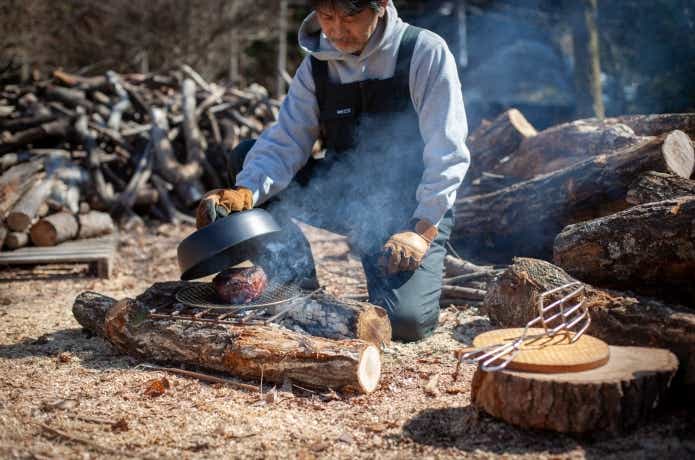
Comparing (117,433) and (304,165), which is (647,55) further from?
(117,433)

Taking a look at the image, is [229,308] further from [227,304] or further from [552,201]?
[552,201]

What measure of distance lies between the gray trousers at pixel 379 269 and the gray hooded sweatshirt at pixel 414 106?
0.26 meters

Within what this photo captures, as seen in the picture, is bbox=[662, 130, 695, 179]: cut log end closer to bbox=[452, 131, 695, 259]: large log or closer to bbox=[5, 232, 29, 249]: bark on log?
bbox=[452, 131, 695, 259]: large log

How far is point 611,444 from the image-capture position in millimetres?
2090

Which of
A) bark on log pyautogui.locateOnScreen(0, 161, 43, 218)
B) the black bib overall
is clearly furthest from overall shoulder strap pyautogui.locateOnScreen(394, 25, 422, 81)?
bark on log pyautogui.locateOnScreen(0, 161, 43, 218)

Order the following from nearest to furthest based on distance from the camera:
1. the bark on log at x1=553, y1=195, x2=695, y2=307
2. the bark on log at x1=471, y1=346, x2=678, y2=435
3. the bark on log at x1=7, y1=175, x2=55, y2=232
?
the bark on log at x1=471, y1=346, x2=678, y2=435 < the bark on log at x1=553, y1=195, x2=695, y2=307 < the bark on log at x1=7, y1=175, x2=55, y2=232

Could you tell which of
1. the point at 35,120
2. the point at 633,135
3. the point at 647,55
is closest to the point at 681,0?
the point at 647,55

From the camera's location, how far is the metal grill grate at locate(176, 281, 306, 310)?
2.91 meters

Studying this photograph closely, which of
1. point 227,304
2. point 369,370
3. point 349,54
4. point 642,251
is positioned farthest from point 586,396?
point 349,54

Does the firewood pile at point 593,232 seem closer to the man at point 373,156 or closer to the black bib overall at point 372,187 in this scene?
the black bib overall at point 372,187

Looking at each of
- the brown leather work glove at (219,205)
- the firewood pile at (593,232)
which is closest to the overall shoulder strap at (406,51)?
the brown leather work glove at (219,205)

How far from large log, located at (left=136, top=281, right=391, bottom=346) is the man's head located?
1331mm

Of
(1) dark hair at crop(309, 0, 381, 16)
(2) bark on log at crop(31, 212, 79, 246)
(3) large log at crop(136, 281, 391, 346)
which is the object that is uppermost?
(1) dark hair at crop(309, 0, 381, 16)

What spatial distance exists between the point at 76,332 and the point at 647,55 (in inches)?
254
